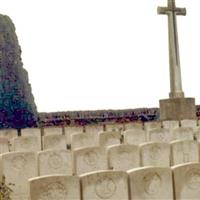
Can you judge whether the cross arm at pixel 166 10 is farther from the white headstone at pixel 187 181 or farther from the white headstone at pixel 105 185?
the white headstone at pixel 105 185

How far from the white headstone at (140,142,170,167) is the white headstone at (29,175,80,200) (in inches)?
76.1

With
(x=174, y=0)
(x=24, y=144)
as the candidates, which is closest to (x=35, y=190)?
(x=24, y=144)

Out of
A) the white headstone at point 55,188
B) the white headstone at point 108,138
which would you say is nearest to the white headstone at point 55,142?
the white headstone at point 108,138

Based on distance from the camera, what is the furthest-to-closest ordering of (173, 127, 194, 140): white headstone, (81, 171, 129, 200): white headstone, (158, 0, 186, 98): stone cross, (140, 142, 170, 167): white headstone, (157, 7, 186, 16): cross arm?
1. (157, 7, 186, 16): cross arm
2. (158, 0, 186, 98): stone cross
3. (173, 127, 194, 140): white headstone
4. (140, 142, 170, 167): white headstone
5. (81, 171, 129, 200): white headstone

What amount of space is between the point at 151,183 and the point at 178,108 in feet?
27.0

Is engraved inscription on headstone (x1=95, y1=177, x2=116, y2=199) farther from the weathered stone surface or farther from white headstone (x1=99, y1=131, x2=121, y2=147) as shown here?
the weathered stone surface

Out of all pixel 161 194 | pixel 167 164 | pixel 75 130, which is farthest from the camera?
pixel 75 130

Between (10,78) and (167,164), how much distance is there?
290 inches

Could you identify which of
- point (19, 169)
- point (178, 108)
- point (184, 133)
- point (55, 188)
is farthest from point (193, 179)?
point (178, 108)

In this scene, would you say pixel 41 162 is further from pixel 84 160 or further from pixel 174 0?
pixel 174 0

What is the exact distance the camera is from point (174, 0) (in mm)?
12789

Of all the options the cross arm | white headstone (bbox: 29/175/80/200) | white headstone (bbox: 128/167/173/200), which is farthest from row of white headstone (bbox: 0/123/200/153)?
the cross arm

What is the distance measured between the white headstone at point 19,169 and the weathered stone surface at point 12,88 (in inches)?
276

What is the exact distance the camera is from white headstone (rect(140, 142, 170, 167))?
555 cm
